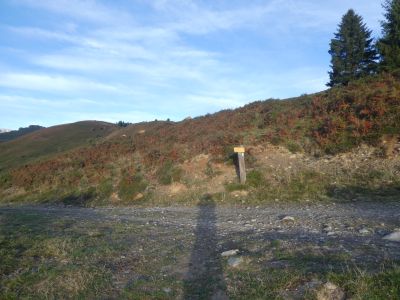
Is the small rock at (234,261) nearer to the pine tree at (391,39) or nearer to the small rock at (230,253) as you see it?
the small rock at (230,253)

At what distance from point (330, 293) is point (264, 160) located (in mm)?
15166

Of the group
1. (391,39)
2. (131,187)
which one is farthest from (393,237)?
(391,39)

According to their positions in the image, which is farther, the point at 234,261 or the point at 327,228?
the point at 327,228

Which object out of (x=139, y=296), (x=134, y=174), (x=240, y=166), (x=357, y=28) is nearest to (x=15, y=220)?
(x=134, y=174)

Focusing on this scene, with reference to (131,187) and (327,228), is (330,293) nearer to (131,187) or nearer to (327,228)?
(327,228)

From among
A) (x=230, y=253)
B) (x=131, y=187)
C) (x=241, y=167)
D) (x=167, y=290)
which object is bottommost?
(x=167, y=290)

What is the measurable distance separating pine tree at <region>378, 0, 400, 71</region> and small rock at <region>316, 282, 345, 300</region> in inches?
1088

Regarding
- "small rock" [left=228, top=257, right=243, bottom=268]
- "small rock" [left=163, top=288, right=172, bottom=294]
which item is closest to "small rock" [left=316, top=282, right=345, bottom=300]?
"small rock" [left=228, top=257, right=243, bottom=268]

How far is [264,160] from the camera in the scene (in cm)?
2083

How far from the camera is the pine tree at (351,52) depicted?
133 ft

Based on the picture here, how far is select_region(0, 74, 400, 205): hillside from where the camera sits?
56.7 feet

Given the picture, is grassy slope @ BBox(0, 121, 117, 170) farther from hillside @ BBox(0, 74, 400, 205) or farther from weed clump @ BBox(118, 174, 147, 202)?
weed clump @ BBox(118, 174, 147, 202)

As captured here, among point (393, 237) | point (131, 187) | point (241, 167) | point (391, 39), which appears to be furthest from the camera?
point (391, 39)

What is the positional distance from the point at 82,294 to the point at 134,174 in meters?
17.2
